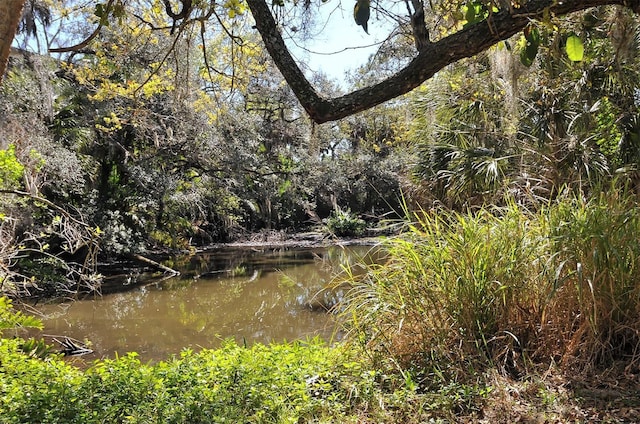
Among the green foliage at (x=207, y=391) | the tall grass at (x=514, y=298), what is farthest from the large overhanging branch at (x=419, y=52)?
the green foliage at (x=207, y=391)

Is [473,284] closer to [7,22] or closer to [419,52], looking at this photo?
[419,52]

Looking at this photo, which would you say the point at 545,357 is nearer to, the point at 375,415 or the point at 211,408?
the point at 375,415

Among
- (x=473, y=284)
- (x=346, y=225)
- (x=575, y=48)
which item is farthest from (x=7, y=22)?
(x=346, y=225)

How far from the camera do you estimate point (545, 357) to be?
9.25 ft

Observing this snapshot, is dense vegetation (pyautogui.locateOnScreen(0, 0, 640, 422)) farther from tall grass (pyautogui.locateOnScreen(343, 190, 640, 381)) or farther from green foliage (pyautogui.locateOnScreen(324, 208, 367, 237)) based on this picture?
green foliage (pyautogui.locateOnScreen(324, 208, 367, 237))

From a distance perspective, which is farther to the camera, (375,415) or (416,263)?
(416,263)

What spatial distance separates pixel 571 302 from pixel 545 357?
35cm

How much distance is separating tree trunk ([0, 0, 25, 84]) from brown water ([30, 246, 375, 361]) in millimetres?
3976

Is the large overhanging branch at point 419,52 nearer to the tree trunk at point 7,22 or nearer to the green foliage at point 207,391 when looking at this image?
the tree trunk at point 7,22

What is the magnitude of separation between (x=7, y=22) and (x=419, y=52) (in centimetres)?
170

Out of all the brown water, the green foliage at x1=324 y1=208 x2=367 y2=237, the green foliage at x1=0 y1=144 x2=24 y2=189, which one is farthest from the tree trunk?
the green foliage at x1=324 y1=208 x2=367 y2=237

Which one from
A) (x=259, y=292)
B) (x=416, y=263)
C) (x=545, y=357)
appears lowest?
(x=259, y=292)

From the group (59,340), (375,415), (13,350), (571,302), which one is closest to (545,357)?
(571,302)

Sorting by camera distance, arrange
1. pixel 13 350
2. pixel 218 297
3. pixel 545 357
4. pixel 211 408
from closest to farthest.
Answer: pixel 211 408
pixel 545 357
pixel 13 350
pixel 218 297
